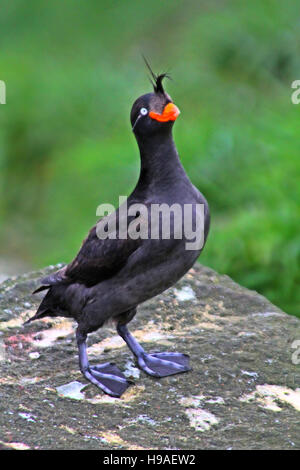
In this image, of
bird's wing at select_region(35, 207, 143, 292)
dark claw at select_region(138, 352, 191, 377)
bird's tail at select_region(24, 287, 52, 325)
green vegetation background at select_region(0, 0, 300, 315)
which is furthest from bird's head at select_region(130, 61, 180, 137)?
green vegetation background at select_region(0, 0, 300, 315)

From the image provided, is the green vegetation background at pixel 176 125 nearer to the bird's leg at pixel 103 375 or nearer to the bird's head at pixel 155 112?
the bird's leg at pixel 103 375

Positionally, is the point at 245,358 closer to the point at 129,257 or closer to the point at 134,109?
the point at 129,257

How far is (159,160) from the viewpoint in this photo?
14.4ft

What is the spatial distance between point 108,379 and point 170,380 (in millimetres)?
325

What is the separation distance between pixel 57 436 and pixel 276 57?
6.40 metres

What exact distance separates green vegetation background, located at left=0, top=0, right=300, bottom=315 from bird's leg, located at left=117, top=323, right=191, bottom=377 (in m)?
2.10

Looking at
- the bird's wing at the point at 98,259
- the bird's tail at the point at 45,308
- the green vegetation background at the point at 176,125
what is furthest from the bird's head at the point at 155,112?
the green vegetation background at the point at 176,125

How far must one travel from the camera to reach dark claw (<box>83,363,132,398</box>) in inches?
175

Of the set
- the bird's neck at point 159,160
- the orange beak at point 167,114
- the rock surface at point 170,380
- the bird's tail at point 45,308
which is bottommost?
the rock surface at point 170,380

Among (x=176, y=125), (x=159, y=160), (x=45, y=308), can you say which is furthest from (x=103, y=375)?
(x=176, y=125)

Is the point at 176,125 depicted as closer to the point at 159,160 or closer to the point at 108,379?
the point at 159,160

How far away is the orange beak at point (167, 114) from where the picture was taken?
A: 13.8 feet

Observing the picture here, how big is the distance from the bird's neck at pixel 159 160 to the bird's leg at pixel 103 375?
910 mm

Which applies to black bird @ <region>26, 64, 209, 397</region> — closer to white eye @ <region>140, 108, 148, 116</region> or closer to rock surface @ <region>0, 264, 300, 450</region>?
white eye @ <region>140, 108, 148, 116</region>
